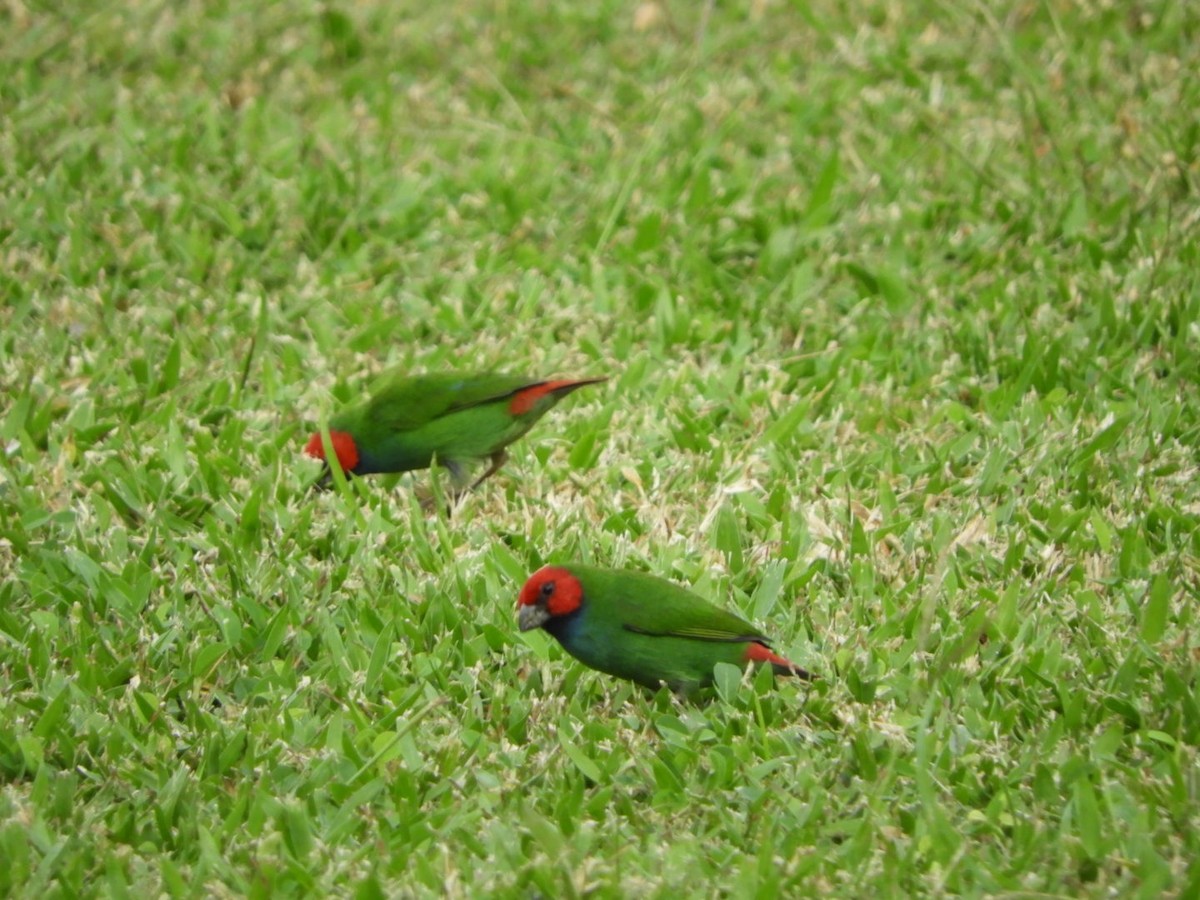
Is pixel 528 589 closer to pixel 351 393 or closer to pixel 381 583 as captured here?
pixel 381 583

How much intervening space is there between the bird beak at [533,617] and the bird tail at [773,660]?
1.55 ft

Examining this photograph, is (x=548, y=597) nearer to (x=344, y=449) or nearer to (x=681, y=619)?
(x=681, y=619)

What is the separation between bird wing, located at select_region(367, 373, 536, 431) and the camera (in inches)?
174

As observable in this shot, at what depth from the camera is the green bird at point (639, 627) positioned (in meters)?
3.52

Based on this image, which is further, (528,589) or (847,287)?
(847,287)

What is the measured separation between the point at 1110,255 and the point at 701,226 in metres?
1.52

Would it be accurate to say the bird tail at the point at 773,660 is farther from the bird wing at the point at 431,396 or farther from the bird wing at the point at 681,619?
the bird wing at the point at 431,396

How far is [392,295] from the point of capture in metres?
5.69

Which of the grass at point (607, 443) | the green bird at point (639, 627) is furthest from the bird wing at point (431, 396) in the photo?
the green bird at point (639, 627)

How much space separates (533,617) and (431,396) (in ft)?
3.54

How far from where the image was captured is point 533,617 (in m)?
3.57

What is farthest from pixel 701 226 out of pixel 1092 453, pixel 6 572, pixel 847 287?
pixel 6 572

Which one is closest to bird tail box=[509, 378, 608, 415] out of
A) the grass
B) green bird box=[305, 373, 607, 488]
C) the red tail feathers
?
green bird box=[305, 373, 607, 488]

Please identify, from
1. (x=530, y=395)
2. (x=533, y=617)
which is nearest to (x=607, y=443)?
(x=530, y=395)
